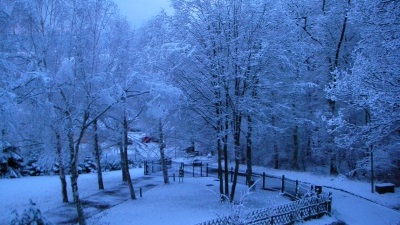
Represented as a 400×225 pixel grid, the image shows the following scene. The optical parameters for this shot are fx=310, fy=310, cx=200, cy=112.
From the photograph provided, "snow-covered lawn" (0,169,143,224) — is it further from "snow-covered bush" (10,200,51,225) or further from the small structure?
the small structure

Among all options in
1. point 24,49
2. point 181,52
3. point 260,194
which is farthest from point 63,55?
point 260,194

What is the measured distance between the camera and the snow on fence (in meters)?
9.12

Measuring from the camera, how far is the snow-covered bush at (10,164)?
25575mm

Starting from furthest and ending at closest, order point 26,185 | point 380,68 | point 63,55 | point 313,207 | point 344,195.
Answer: point 26,185 < point 344,195 < point 313,207 < point 63,55 < point 380,68

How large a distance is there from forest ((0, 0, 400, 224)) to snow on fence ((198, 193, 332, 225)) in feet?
8.45

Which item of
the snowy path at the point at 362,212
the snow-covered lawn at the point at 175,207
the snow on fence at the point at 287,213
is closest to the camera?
the snow on fence at the point at 287,213

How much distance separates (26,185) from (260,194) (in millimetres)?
16927

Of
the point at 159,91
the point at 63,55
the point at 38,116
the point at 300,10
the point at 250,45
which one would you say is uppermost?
the point at 300,10

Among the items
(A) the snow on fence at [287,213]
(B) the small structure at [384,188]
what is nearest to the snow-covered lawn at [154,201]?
(A) the snow on fence at [287,213]

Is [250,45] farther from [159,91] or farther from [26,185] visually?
[26,185]

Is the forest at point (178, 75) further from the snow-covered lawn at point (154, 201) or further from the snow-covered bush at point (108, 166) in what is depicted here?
the snow-covered bush at point (108, 166)

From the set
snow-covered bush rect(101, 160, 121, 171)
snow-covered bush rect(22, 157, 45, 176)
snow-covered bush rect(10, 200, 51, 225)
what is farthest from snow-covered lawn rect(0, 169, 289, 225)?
snow-covered bush rect(101, 160, 121, 171)

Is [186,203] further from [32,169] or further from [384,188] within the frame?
[32,169]

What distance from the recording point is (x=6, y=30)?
356 inches
